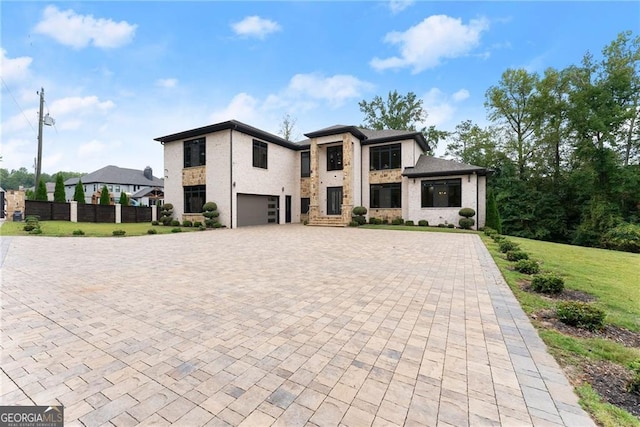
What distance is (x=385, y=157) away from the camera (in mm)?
21672

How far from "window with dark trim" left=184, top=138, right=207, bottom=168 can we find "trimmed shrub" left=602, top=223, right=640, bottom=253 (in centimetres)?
2729

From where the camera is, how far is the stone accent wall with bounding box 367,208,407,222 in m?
21.1

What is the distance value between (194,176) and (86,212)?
879 cm

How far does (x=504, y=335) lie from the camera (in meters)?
3.23

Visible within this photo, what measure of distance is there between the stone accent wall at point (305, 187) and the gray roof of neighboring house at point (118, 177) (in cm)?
3433

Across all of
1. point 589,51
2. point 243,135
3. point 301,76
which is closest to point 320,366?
point 243,135

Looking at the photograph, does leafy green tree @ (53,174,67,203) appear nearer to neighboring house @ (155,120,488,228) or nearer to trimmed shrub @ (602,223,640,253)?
neighboring house @ (155,120,488,228)

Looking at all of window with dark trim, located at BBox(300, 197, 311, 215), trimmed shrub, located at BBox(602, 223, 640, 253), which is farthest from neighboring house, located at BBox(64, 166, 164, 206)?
trimmed shrub, located at BBox(602, 223, 640, 253)

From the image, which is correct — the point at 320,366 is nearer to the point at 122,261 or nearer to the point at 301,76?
the point at 122,261

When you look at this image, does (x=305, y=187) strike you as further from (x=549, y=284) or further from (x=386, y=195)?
(x=549, y=284)

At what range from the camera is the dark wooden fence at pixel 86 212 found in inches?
731

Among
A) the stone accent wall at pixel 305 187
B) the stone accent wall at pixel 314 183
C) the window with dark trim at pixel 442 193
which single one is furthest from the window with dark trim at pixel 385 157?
the stone accent wall at pixel 305 187

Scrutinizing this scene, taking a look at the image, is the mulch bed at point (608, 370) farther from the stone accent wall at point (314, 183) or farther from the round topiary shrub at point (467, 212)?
the stone accent wall at point (314, 183)

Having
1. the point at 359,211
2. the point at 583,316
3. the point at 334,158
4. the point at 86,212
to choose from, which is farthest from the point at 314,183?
the point at 583,316
